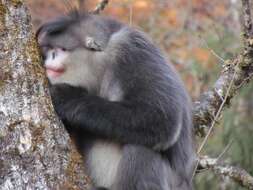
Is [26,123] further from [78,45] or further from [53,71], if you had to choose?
[78,45]

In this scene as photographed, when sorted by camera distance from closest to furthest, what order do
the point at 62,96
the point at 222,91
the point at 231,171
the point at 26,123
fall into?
the point at 26,123 → the point at 62,96 → the point at 231,171 → the point at 222,91

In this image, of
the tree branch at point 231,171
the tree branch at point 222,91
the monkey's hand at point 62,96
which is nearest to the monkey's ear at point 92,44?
the monkey's hand at point 62,96

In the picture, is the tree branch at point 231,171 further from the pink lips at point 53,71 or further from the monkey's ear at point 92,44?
the pink lips at point 53,71

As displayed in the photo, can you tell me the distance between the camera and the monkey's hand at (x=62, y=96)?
3441 mm

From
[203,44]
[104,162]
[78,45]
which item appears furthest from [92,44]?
[203,44]

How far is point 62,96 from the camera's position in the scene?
3488 millimetres

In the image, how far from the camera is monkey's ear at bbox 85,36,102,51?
365 cm

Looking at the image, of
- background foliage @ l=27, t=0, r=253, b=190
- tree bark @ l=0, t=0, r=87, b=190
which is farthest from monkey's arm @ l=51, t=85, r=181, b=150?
background foliage @ l=27, t=0, r=253, b=190

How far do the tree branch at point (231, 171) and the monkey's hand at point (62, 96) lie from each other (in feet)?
3.19

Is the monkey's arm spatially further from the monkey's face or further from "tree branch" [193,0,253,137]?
"tree branch" [193,0,253,137]

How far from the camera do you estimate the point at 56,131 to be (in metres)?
2.93

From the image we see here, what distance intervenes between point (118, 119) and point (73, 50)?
53cm

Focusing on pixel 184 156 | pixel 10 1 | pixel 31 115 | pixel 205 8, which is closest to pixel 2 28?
pixel 10 1

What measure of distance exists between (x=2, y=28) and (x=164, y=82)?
3.61 feet
